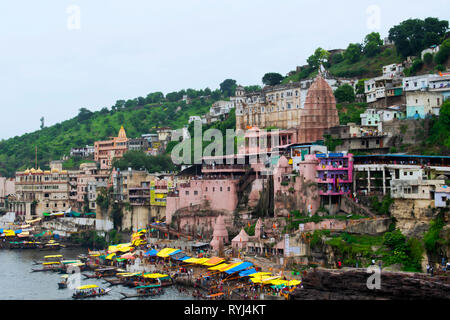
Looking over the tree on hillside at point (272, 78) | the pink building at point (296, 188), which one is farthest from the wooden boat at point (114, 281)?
the tree on hillside at point (272, 78)

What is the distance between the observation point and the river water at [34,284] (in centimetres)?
4709

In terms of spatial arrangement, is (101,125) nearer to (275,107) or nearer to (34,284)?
(275,107)

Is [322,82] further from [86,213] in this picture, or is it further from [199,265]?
[86,213]

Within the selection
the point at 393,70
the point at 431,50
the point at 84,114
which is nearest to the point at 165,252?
the point at 393,70

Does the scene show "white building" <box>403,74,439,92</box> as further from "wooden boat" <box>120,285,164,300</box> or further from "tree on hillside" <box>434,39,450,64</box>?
"wooden boat" <box>120,285,164,300</box>

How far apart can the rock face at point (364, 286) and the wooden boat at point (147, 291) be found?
40.0 feet

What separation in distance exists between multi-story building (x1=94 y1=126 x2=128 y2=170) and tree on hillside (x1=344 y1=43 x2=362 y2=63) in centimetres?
3912

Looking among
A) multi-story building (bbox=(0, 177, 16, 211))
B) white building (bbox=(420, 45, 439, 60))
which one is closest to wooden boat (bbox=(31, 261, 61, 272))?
multi-story building (bbox=(0, 177, 16, 211))

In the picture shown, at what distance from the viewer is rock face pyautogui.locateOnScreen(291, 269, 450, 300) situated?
114ft

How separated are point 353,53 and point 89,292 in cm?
5859
